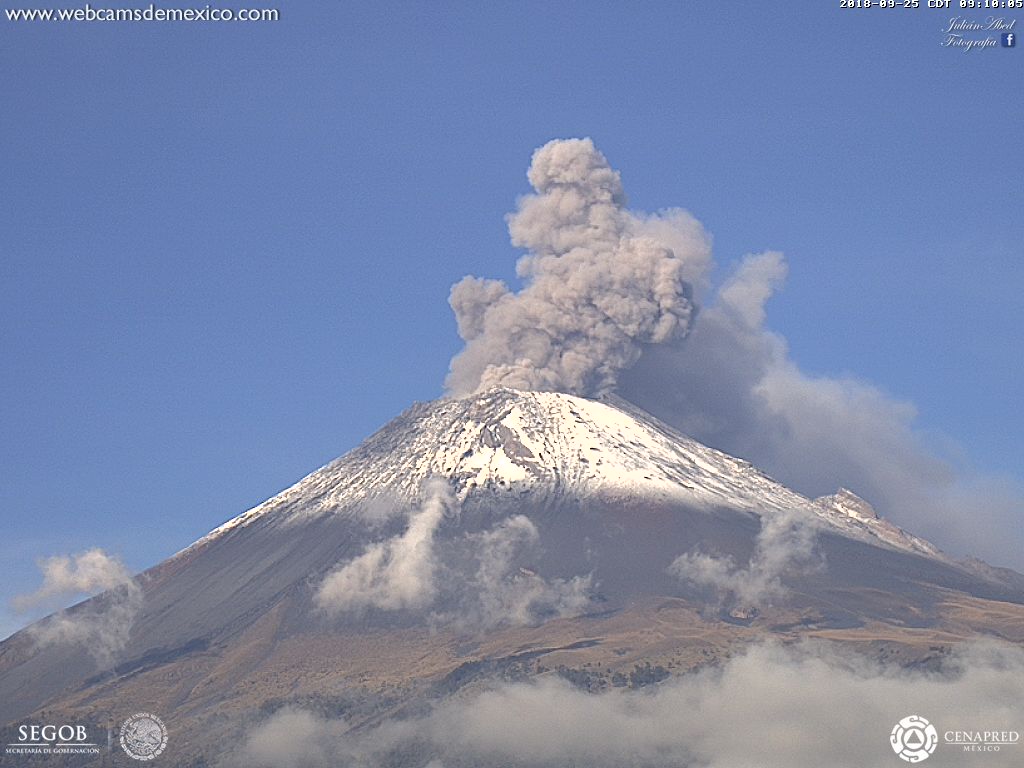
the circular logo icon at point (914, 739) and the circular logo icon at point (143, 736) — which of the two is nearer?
the circular logo icon at point (914, 739)

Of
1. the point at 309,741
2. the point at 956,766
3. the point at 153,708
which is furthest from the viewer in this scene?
the point at 153,708

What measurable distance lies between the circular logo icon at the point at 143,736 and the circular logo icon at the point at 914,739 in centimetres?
7054

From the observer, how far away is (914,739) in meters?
165

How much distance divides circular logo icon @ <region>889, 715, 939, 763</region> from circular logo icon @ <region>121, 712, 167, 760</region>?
7054cm

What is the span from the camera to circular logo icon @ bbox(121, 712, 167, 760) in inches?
7205

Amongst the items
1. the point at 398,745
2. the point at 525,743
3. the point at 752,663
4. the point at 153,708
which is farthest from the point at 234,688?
the point at 752,663

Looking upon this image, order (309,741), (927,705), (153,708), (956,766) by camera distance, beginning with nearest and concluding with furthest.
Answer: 1. (956,766)
2. (927,705)
3. (309,741)
4. (153,708)

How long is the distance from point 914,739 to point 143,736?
259 feet

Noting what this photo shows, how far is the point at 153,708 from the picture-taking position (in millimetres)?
195250

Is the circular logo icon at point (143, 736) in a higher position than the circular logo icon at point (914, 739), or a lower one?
higher

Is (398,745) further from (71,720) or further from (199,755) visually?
(71,720)

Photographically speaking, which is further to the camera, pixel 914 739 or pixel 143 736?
pixel 143 736

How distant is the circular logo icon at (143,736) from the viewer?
183 m

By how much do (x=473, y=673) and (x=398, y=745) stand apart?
16.1 metres
